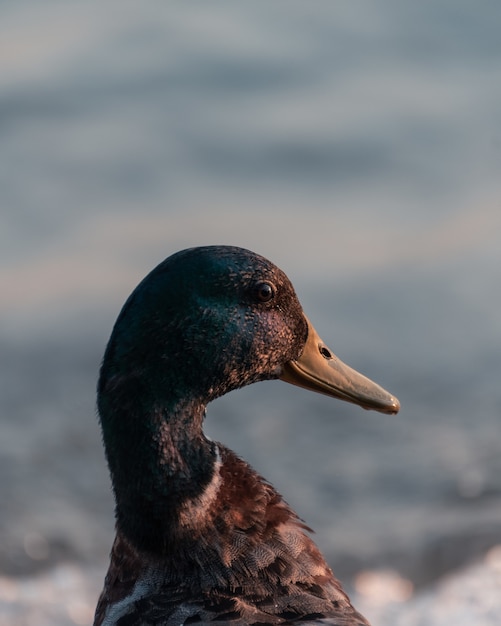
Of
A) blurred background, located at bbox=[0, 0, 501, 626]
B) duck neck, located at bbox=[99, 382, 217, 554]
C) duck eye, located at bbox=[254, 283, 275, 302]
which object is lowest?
duck neck, located at bbox=[99, 382, 217, 554]

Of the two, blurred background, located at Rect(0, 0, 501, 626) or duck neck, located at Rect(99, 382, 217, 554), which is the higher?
blurred background, located at Rect(0, 0, 501, 626)

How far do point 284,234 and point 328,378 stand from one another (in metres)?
3.05

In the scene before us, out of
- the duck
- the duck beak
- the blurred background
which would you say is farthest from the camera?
the blurred background

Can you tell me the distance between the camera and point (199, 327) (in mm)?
3289

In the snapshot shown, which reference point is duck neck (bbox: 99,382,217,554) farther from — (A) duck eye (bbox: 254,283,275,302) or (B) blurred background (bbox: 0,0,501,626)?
(B) blurred background (bbox: 0,0,501,626)

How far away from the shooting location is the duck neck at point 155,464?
10.8ft

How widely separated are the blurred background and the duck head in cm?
176

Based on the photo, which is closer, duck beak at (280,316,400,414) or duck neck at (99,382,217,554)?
duck neck at (99,382,217,554)

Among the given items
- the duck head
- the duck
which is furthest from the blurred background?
the duck head

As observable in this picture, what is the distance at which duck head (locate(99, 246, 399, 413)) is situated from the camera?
10.7ft

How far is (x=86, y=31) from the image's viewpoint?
7.98m

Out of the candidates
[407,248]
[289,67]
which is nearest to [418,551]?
[407,248]

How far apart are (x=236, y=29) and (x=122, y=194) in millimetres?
1560

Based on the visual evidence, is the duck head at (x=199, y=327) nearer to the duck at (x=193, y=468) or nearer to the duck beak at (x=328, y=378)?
the duck at (x=193, y=468)
